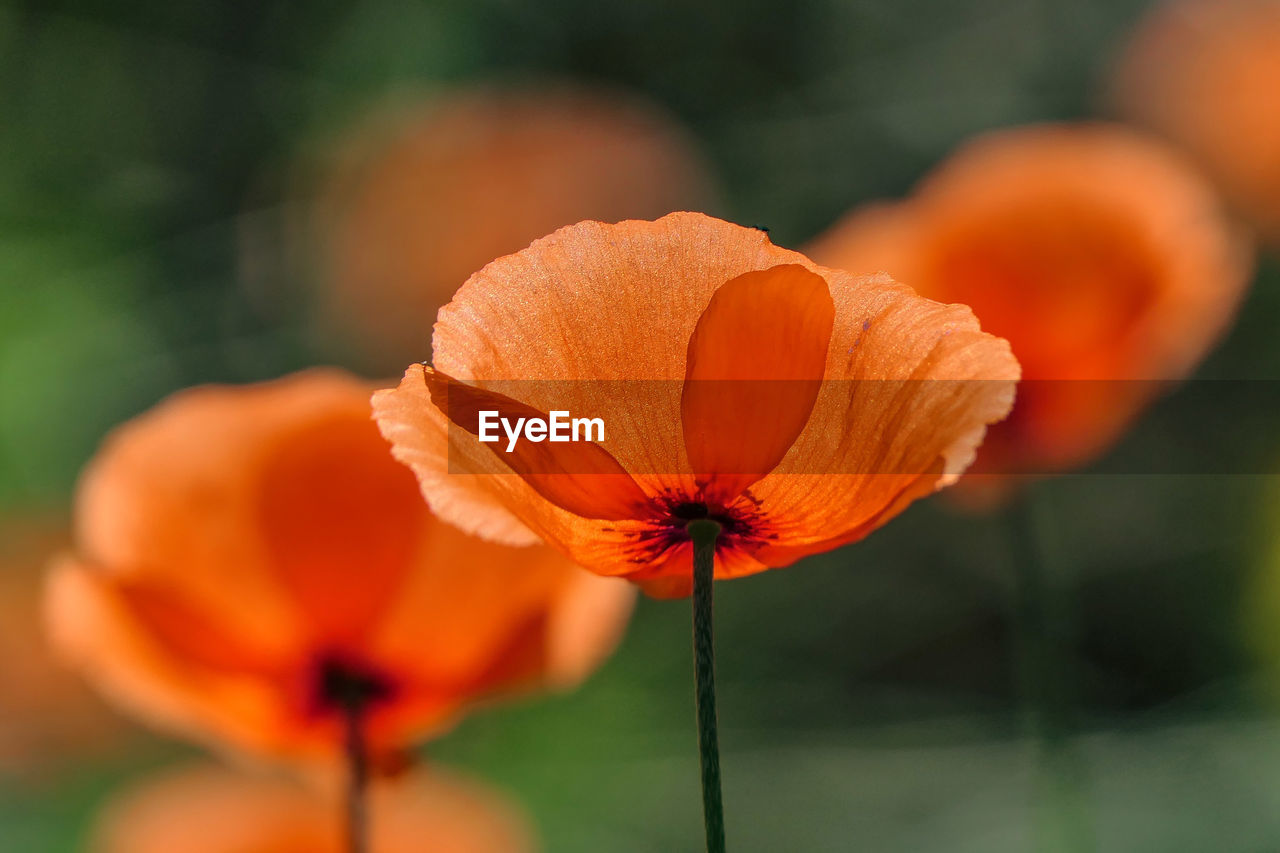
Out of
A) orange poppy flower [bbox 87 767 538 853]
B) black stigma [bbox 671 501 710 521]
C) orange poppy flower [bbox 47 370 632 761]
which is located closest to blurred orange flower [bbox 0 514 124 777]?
orange poppy flower [bbox 87 767 538 853]

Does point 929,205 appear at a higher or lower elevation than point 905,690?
higher

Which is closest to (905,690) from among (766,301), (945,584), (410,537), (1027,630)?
(945,584)

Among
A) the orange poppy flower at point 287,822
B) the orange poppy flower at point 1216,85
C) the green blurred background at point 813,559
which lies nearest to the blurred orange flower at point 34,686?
the green blurred background at point 813,559

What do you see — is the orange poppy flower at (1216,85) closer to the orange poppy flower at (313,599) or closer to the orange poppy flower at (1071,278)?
the orange poppy flower at (1071,278)

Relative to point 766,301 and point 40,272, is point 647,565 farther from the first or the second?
point 40,272

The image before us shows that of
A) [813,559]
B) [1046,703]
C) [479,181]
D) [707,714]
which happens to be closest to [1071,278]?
[1046,703]

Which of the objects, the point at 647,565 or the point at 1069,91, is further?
the point at 1069,91
